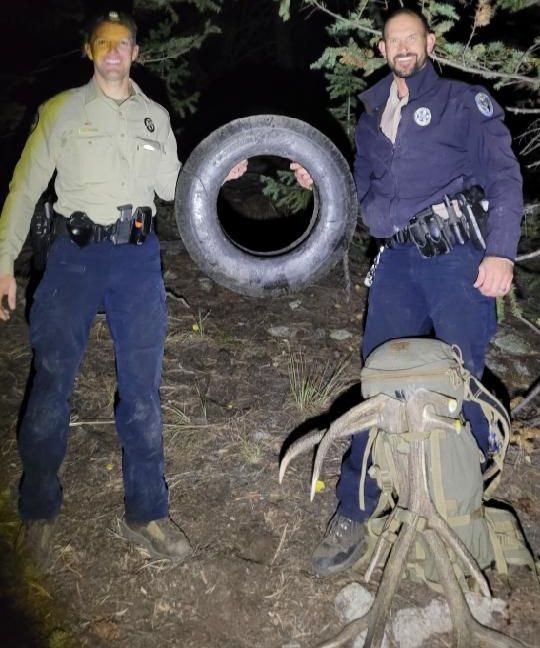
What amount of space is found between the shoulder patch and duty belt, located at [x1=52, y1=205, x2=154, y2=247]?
1594 mm

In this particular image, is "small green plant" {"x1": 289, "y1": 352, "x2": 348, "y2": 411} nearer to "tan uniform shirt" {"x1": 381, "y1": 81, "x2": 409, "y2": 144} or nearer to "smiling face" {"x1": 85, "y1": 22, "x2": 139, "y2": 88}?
"tan uniform shirt" {"x1": 381, "y1": 81, "x2": 409, "y2": 144}

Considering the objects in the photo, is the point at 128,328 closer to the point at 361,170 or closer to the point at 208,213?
the point at 208,213

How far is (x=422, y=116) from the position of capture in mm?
2777

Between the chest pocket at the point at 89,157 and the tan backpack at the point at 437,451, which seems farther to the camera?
the chest pocket at the point at 89,157

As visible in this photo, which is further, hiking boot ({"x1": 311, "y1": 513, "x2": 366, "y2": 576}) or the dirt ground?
hiking boot ({"x1": 311, "y1": 513, "x2": 366, "y2": 576})

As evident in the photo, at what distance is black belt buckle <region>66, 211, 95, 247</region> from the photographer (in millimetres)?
2818

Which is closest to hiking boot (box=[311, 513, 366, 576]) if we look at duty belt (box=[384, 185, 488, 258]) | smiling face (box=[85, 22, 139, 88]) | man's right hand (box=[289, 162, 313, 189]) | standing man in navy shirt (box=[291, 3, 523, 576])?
standing man in navy shirt (box=[291, 3, 523, 576])

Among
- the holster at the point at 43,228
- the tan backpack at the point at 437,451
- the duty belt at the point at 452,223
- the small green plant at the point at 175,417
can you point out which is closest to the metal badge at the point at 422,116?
the duty belt at the point at 452,223

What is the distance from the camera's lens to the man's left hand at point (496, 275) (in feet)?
8.60

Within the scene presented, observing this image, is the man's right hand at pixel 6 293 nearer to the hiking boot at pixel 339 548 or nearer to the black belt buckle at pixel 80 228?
the black belt buckle at pixel 80 228

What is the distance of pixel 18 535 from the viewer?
10.3ft

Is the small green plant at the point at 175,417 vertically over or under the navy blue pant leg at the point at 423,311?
under

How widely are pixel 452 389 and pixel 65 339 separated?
1704 millimetres

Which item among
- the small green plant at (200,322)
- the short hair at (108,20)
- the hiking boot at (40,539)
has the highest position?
the short hair at (108,20)
